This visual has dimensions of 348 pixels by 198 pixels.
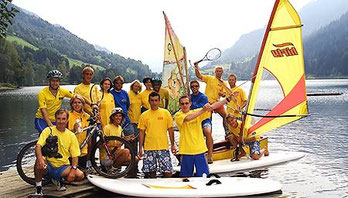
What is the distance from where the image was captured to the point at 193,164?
319 inches

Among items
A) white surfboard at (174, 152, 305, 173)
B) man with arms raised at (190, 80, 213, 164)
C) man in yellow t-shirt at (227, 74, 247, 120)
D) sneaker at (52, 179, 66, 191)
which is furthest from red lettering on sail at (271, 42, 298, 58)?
sneaker at (52, 179, 66, 191)

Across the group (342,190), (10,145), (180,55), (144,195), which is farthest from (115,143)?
(10,145)

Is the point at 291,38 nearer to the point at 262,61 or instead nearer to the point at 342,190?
the point at 262,61

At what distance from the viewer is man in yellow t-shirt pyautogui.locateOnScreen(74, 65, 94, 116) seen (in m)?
8.80

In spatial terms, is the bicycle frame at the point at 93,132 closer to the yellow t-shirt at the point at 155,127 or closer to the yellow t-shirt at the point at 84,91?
the yellow t-shirt at the point at 84,91

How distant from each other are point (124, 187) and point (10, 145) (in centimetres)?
1526

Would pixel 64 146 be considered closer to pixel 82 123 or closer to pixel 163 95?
pixel 82 123

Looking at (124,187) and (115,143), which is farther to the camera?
(115,143)

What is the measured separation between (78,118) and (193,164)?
298 centimetres

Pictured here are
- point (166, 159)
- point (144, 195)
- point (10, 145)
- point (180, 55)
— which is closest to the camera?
point (144, 195)

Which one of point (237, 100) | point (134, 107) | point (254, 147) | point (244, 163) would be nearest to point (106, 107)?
point (134, 107)

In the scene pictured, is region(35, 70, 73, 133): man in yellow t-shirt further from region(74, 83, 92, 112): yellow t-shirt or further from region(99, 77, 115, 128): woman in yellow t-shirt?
region(99, 77, 115, 128): woman in yellow t-shirt

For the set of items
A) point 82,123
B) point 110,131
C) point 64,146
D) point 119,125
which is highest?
point 82,123

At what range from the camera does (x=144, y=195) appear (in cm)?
781
